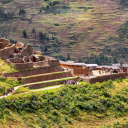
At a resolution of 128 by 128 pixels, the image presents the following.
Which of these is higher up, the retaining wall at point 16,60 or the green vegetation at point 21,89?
the retaining wall at point 16,60

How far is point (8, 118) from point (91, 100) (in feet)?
47.1

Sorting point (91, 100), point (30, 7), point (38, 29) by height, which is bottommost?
point (91, 100)

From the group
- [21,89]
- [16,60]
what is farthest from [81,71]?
[21,89]

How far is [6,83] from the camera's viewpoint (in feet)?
135

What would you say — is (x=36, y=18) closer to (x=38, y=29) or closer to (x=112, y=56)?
(x=38, y=29)

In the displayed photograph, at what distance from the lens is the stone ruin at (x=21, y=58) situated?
46341 millimetres

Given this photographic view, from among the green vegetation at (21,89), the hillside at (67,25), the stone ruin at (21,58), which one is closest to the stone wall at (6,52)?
the stone ruin at (21,58)

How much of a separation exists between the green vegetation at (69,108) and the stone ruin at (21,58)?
5.53 metres

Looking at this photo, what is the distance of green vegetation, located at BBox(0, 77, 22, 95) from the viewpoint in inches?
1534

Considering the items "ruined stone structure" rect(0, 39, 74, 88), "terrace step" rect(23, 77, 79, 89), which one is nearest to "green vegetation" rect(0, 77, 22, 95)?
"ruined stone structure" rect(0, 39, 74, 88)

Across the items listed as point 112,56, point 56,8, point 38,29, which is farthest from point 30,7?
point 112,56

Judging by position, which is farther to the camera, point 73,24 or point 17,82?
point 73,24

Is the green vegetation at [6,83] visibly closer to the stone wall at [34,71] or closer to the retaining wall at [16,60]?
the stone wall at [34,71]

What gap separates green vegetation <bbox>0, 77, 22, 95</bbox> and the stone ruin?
3.14m
